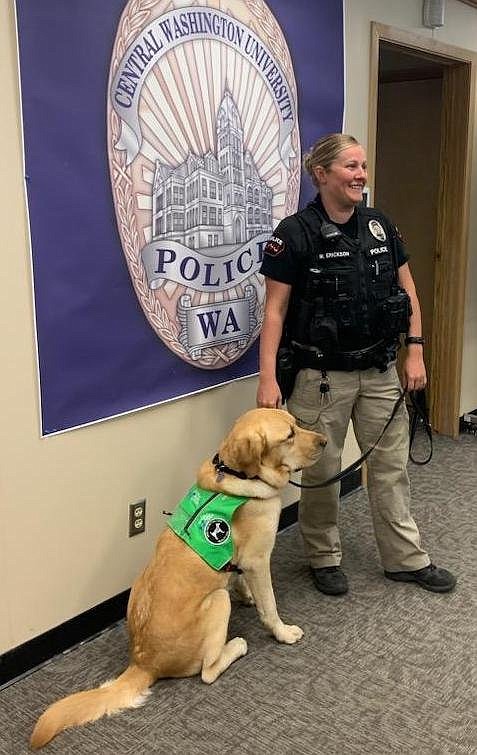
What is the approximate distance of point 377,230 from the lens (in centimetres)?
264

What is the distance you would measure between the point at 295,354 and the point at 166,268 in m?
0.55

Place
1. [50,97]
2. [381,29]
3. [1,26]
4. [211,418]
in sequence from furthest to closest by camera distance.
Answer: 1. [381,29]
2. [211,418]
3. [50,97]
4. [1,26]

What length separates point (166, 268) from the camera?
255 centimetres

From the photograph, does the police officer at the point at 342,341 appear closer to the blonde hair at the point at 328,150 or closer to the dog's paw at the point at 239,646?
the blonde hair at the point at 328,150

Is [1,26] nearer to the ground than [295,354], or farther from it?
farther from it

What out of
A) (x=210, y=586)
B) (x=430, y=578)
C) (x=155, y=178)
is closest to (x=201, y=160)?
(x=155, y=178)

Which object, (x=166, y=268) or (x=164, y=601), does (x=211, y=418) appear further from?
(x=164, y=601)

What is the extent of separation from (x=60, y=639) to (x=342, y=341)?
4.44ft

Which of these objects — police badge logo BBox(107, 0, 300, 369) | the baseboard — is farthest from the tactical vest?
the baseboard

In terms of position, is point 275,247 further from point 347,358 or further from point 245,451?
point 245,451

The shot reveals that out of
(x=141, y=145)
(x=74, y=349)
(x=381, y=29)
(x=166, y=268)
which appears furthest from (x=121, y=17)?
(x=381, y=29)

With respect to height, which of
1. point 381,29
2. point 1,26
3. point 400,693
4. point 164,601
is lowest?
point 400,693

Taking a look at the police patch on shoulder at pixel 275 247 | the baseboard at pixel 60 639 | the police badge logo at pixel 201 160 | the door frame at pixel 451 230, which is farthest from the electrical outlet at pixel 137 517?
→ the door frame at pixel 451 230

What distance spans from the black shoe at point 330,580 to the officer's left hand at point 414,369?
2.44ft
